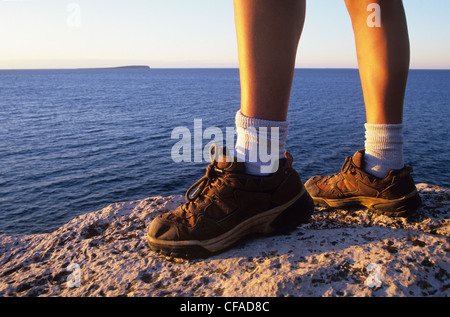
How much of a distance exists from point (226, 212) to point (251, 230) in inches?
8.4

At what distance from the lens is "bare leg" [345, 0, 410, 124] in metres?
2.11

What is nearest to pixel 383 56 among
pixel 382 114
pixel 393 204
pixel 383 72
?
pixel 383 72

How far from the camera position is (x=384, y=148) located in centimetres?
226

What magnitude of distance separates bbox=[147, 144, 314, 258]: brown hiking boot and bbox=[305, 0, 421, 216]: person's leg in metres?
0.62

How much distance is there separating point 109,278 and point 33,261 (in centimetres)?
76

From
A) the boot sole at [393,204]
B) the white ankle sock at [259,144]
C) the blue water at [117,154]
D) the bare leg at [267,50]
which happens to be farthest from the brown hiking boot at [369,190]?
the blue water at [117,154]

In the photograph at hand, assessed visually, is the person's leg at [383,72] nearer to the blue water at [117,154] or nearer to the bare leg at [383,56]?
the bare leg at [383,56]

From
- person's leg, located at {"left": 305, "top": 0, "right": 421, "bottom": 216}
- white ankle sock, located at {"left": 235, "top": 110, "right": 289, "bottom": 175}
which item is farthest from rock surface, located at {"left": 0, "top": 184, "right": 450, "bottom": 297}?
white ankle sock, located at {"left": 235, "top": 110, "right": 289, "bottom": 175}

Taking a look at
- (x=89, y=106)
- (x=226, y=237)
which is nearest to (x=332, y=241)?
(x=226, y=237)

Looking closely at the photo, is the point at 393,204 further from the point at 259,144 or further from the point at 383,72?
the point at 259,144

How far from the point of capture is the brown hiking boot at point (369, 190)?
2248 millimetres

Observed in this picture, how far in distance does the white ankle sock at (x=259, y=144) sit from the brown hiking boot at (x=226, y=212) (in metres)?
0.05

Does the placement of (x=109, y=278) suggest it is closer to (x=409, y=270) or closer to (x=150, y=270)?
(x=150, y=270)

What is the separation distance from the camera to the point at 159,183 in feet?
50.5
